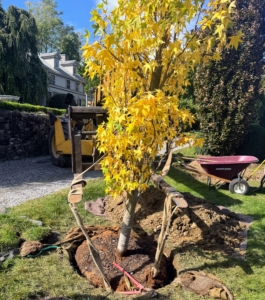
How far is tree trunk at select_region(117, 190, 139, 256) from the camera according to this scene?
335cm

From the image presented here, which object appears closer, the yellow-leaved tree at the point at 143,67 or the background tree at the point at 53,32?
the yellow-leaved tree at the point at 143,67

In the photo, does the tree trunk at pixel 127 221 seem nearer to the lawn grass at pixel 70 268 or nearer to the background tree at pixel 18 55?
the lawn grass at pixel 70 268

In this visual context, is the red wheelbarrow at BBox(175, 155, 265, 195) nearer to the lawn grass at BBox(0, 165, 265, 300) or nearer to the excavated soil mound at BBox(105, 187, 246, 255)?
the lawn grass at BBox(0, 165, 265, 300)

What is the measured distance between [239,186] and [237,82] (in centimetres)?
449

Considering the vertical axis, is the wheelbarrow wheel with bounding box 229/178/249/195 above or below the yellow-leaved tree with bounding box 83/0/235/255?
below

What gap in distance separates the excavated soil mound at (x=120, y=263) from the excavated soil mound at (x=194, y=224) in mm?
523

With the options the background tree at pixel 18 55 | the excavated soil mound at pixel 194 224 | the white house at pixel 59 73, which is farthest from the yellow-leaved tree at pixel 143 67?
the white house at pixel 59 73

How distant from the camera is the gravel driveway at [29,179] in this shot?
608 centimetres

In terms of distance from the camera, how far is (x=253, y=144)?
1100 centimetres

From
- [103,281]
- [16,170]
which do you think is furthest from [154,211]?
[16,170]

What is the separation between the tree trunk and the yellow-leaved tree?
1.11 ft

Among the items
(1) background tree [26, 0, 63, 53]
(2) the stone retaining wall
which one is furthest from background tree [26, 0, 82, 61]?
(2) the stone retaining wall

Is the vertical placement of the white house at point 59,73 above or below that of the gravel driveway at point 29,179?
above

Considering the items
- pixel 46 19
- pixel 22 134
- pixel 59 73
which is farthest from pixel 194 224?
pixel 46 19
